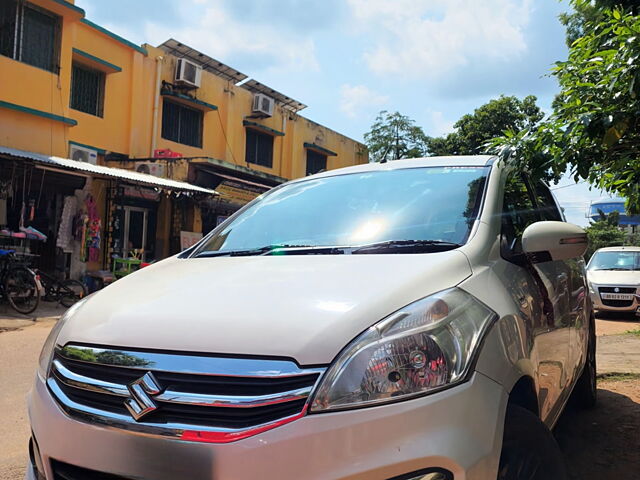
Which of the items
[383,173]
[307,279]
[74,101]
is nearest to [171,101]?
[74,101]

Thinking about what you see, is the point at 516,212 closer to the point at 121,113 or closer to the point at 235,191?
the point at 235,191

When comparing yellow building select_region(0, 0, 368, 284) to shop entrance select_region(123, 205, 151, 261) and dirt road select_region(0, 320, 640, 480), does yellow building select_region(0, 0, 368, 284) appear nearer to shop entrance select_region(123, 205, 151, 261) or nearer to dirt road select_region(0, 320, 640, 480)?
shop entrance select_region(123, 205, 151, 261)

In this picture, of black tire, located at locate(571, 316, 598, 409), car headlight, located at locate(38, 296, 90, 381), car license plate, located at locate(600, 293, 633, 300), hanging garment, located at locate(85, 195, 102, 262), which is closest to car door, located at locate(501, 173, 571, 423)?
black tire, located at locate(571, 316, 598, 409)

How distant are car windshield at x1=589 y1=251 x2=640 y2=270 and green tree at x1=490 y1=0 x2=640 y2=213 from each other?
948cm

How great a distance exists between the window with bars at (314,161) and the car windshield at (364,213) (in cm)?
1789

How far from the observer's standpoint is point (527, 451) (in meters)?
1.58

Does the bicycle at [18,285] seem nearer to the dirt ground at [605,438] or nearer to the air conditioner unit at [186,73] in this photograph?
the air conditioner unit at [186,73]

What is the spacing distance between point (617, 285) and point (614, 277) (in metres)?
0.33

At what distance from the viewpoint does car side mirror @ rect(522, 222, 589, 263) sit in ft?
6.64

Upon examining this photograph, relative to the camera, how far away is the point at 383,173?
109 inches

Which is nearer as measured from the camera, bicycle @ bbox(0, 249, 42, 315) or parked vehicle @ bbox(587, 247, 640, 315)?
bicycle @ bbox(0, 249, 42, 315)

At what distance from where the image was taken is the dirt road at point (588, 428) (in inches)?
109

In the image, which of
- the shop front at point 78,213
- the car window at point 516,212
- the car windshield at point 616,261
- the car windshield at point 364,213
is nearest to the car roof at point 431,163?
the car windshield at point 364,213

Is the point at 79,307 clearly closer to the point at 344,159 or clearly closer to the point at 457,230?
the point at 457,230
